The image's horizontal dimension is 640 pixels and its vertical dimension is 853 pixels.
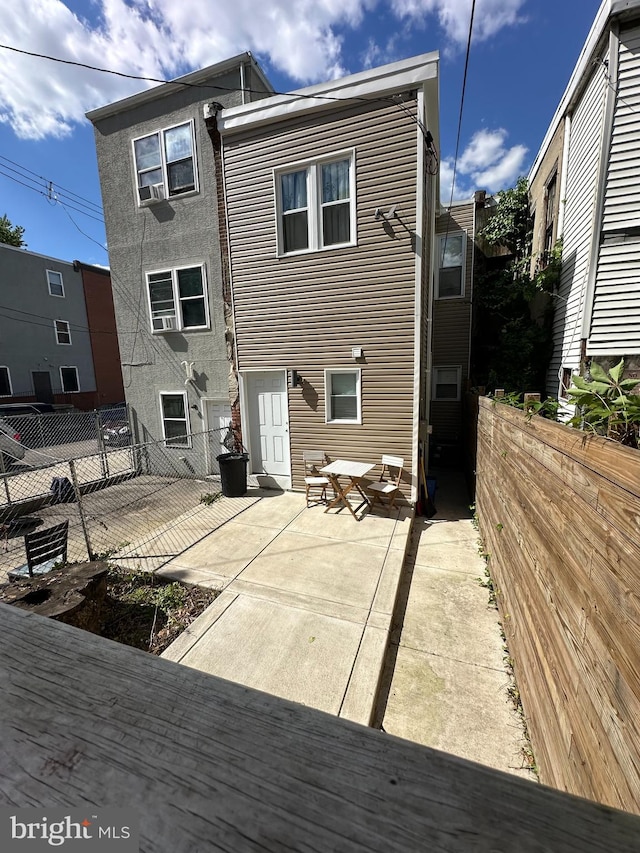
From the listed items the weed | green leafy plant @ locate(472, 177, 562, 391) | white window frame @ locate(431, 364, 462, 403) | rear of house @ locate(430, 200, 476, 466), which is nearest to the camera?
the weed

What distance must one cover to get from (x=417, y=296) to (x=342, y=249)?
161cm

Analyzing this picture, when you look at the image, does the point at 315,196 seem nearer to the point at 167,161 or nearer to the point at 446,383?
the point at 167,161

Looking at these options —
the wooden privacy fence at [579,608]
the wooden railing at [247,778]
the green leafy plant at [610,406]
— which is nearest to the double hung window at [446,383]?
the wooden privacy fence at [579,608]

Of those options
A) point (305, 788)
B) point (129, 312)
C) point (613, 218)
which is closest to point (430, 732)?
point (305, 788)

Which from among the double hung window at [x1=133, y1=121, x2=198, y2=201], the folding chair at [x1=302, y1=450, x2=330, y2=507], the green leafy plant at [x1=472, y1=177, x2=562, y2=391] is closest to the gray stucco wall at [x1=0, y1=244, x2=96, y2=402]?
the double hung window at [x1=133, y1=121, x2=198, y2=201]

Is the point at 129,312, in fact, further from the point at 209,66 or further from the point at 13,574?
the point at 13,574

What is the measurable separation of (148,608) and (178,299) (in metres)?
6.62

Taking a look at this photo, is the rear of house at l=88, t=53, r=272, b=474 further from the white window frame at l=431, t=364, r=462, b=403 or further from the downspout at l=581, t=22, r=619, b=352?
the white window frame at l=431, t=364, r=462, b=403

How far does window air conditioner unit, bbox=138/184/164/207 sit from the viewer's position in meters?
7.76

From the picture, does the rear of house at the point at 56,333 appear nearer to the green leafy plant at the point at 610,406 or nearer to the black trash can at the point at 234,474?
the black trash can at the point at 234,474

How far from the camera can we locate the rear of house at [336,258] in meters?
5.74

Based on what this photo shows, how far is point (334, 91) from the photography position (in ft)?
19.0

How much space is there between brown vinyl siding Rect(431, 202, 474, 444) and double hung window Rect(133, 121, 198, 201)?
7.11 metres

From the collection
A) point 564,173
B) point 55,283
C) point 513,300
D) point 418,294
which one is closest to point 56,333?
point 55,283
